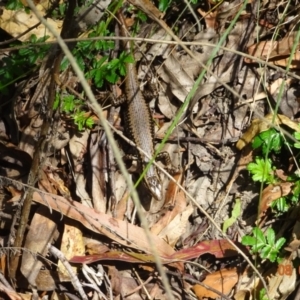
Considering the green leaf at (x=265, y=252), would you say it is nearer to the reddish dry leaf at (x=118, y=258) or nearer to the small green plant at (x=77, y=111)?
the reddish dry leaf at (x=118, y=258)

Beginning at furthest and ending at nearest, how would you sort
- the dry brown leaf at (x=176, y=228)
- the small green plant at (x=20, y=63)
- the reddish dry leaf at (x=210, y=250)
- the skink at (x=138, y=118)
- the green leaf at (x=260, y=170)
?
the skink at (x=138, y=118) < the dry brown leaf at (x=176, y=228) < the reddish dry leaf at (x=210, y=250) < the green leaf at (x=260, y=170) < the small green plant at (x=20, y=63)

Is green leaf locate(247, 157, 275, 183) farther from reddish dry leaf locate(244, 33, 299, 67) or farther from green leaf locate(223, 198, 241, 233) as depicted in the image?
reddish dry leaf locate(244, 33, 299, 67)

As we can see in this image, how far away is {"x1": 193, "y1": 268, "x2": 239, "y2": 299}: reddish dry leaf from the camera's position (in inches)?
154

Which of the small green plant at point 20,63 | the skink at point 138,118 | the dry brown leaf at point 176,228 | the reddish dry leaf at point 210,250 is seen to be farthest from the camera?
the skink at point 138,118

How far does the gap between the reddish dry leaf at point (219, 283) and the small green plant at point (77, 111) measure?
57.2 inches

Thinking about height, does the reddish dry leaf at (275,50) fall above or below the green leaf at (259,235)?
above

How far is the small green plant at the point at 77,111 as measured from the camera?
3.88 meters

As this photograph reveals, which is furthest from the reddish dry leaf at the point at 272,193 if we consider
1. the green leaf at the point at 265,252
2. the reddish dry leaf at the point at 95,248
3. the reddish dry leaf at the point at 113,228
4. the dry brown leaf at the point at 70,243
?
the dry brown leaf at the point at 70,243

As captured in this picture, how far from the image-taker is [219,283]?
3.92 meters

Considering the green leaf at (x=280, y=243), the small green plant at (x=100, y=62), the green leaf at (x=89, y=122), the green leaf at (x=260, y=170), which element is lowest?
the green leaf at (x=280, y=243)

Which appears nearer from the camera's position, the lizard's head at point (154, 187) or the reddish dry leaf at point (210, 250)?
the reddish dry leaf at point (210, 250)

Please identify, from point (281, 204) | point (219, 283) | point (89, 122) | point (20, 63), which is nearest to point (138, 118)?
point (89, 122)

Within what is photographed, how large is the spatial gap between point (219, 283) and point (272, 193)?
76 cm

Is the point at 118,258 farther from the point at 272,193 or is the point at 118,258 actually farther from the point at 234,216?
the point at 272,193
